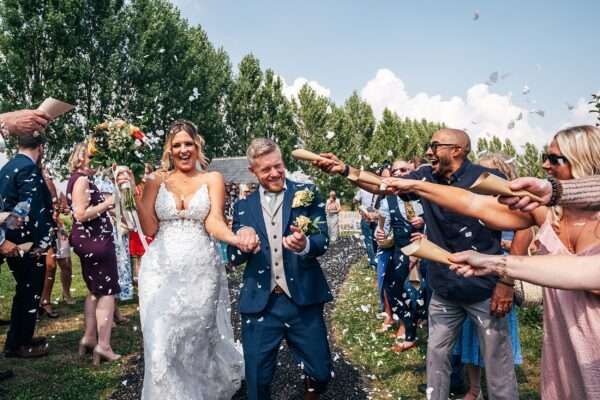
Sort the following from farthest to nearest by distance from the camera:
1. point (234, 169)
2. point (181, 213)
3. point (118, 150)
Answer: point (234, 169) < point (181, 213) < point (118, 150)

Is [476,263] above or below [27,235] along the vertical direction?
below

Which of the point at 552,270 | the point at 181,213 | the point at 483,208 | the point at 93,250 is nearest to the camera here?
the point at 552,270

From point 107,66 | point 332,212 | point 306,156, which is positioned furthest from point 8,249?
point 107,66

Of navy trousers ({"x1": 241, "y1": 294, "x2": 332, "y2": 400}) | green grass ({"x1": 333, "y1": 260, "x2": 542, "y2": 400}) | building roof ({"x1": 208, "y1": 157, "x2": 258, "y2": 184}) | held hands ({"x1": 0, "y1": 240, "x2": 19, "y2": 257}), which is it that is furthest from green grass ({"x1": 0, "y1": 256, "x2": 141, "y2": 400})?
building roof ({"x1": 208, "y1": 157, "x2": 258, "y2": 184})

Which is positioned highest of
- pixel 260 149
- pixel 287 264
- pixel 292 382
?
pixel 260 149

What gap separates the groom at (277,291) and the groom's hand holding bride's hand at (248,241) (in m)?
0.15

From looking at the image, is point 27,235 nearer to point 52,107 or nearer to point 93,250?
point 93,250

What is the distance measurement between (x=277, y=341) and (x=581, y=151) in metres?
2.80

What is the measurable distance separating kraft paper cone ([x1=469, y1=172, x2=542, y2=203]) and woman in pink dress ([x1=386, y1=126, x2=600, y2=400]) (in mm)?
409

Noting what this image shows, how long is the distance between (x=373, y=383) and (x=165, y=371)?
2475mm

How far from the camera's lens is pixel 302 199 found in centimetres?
418

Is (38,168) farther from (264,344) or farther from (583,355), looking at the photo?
(583,355)

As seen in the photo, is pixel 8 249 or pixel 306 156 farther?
pixel 8 249

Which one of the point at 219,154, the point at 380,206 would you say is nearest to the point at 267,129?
the point at 219,154
